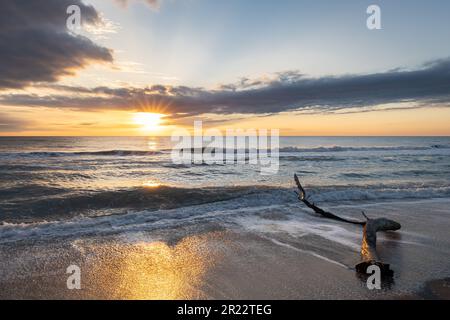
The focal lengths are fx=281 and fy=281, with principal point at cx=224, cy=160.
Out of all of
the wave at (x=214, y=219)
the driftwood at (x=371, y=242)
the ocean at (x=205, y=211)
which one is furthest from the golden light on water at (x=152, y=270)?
the driftwood at (x=371, y=242)

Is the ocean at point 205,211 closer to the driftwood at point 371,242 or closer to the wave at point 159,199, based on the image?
the wave at point 159,199

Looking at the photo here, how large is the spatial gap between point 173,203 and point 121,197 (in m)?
2.62

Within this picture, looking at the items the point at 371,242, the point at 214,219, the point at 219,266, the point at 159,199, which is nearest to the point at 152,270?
the point at 219,266

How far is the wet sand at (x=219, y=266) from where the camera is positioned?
442 cm

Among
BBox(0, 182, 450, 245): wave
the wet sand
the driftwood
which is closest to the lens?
the wet sand

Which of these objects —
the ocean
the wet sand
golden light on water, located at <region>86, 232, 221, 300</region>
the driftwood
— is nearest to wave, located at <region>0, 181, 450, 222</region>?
the ocean

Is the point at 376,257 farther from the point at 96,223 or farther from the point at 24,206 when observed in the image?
the point at 24,206

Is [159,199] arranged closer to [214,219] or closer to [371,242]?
[214,219]

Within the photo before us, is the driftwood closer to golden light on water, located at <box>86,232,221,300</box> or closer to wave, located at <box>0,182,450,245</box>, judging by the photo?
wave, located at <box>0,182,450,245</box>

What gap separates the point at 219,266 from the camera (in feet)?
17.8

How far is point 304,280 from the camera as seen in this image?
4.80 m

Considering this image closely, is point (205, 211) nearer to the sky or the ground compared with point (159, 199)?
nearer to the ground

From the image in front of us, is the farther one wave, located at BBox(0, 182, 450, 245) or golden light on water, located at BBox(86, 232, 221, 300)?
wave, located at BBox(0, 182, 450, 245)

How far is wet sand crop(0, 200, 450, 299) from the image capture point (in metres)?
4.42
